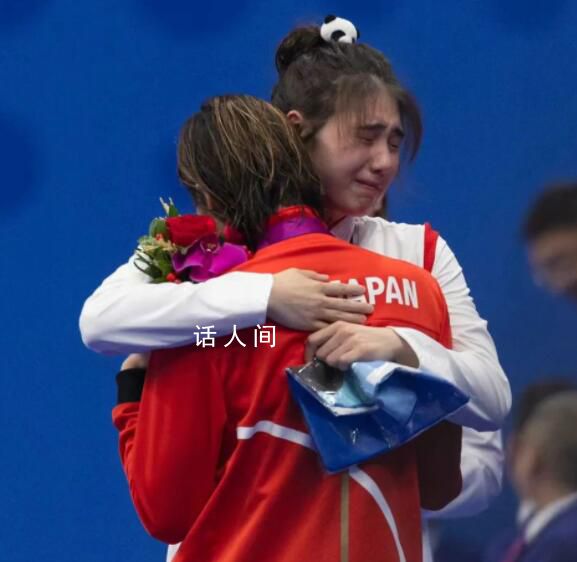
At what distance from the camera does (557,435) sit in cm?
208

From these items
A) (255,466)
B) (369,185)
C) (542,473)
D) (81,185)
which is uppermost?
(81,185)

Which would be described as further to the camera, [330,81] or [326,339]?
[330,81]

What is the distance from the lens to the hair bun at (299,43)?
1.78 m

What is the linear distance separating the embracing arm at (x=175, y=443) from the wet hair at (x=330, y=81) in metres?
0.44

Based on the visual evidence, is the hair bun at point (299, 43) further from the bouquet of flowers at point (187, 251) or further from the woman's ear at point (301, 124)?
the bouquet of flowers at point (187, 251)

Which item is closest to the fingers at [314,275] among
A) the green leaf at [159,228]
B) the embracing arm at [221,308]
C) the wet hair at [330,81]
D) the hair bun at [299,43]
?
the embracing arm at [221,308]

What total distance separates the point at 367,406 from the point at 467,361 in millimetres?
188

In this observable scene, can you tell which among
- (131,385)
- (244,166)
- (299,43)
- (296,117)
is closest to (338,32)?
(299,43)

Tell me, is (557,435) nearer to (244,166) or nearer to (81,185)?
(244,166)

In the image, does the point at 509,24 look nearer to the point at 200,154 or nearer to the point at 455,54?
the point at 455,54

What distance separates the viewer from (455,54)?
2.26 m

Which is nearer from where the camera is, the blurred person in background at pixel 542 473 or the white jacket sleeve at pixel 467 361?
the white jacket sleeve at pixel 467 361

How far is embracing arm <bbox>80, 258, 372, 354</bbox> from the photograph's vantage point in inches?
55.0

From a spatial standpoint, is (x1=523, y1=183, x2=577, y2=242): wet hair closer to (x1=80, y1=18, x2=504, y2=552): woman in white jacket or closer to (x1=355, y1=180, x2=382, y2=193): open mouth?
(x1=80, y1=18, x2=504, y2=552): woman in white jacket
